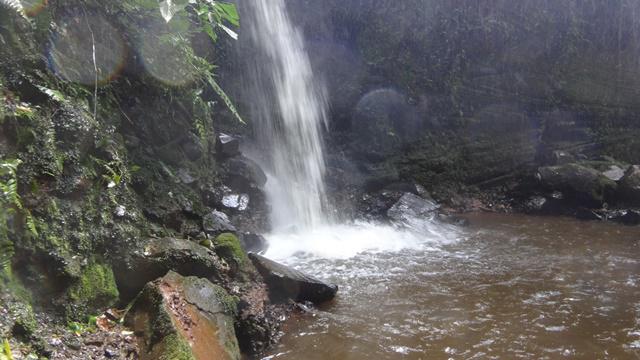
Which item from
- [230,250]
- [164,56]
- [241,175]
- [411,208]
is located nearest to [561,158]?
[411,208]

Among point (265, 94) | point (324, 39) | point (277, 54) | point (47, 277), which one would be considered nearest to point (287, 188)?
point (265, 94)

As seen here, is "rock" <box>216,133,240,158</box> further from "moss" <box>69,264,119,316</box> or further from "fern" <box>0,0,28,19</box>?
"fern" <box>0,0,28,19</box>

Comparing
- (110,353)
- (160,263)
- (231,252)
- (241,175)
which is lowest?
(110,353)

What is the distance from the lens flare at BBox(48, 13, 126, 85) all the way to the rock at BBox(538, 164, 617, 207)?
951cm

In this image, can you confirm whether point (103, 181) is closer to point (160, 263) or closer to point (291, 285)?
point (160, 263)

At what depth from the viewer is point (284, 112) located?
1108 cm

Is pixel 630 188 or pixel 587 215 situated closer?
pixel 587 215

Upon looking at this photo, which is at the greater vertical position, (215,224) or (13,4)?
(13,4)

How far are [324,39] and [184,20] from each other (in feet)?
23.5

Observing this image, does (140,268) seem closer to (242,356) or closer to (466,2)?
(242,356)

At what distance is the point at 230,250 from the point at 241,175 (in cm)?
348

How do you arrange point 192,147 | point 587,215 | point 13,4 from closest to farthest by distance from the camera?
point 13,4 → point 192,147 → point 587,215

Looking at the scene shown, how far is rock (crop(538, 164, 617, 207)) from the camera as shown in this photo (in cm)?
1032

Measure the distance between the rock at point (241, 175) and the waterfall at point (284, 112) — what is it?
1086mm
